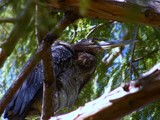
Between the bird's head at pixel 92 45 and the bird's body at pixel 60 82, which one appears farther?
the bird's head at pixel 92 45

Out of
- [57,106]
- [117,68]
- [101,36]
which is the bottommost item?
[57,106]

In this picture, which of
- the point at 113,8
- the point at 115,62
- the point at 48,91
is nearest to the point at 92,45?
the point at 115,62

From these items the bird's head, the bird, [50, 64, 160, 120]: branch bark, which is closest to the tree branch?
[50, 64, 160, 120]: branch bark

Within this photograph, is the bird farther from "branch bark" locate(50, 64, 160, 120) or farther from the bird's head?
"branch bark" locate(50, 64, 160, 120)

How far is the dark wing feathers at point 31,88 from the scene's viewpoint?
9.67 ft

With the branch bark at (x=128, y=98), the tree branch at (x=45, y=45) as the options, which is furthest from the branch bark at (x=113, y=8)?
the branch bark at (x=128, y=98)

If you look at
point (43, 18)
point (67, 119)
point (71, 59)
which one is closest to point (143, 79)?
point (67, 119)

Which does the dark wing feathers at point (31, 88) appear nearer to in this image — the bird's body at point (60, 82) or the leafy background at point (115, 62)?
the bird's body at point (60, 82)

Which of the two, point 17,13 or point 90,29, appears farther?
point 90,29

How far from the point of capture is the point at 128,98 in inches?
59.6

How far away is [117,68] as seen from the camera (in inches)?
115

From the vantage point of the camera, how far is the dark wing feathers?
2947mm

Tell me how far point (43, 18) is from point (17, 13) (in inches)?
5.1

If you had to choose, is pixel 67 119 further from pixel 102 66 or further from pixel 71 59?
pixel 71 59
